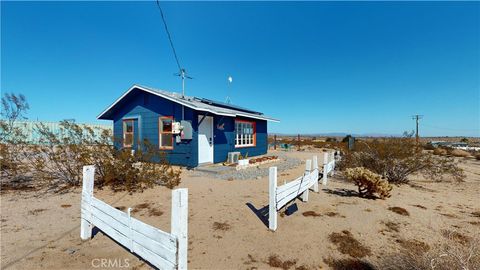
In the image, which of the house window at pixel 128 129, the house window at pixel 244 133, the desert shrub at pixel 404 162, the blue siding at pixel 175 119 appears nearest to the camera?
the desert shrub at pixel 404 162

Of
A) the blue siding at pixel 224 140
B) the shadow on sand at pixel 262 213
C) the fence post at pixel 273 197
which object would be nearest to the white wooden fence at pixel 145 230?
the fence post at pixel 273 197

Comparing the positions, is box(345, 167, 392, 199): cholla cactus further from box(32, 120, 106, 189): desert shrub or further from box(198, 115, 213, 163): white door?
box(32, 120, 106, 189): desert shrub

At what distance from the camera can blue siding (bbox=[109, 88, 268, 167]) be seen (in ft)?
33.4

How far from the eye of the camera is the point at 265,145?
16781mm

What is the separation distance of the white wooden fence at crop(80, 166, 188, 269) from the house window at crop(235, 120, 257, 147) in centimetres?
996

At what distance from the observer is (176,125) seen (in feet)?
33.1

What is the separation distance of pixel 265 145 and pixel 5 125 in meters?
13.5

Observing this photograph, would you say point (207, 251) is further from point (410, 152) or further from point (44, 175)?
point (410, 152)

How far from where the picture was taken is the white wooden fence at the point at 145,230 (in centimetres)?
210

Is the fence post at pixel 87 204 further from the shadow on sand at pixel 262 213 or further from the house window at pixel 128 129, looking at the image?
the house window at pixel 128 129

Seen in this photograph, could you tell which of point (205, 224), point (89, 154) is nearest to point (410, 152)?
point (205, 224)

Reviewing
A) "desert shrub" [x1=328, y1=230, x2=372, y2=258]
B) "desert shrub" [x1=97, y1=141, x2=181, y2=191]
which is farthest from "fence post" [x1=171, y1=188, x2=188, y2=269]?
"desert shrub" [x1=97, y1=141, x2=181, y2=191]

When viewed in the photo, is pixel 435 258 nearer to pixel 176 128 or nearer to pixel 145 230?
pixel 145 230

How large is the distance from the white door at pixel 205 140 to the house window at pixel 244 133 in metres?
2.39
